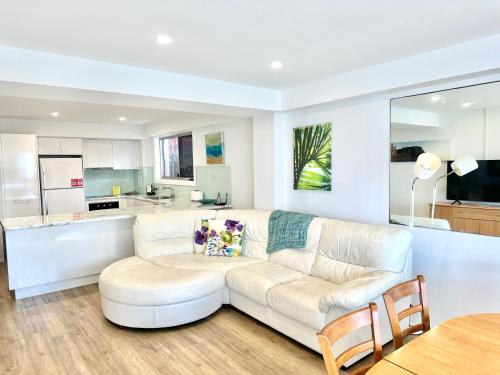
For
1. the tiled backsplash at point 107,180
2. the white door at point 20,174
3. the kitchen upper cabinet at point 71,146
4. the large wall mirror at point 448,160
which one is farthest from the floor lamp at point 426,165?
the tiled backsplash at point 107,180

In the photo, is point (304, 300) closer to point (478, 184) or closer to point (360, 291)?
point (360, 291)

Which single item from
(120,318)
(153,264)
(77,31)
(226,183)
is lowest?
(120,318)

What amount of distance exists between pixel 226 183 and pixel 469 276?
136 inches

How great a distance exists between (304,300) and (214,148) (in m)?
3.37

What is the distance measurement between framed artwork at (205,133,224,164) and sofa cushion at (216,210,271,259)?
1508 millimetres

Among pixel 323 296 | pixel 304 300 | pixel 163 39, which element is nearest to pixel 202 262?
pixel 304 300

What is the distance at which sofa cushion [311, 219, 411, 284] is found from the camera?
2.85 meters


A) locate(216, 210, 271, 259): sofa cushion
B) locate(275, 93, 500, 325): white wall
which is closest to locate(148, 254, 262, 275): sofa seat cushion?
locate(216, 210, 271, 259): sofa cushion

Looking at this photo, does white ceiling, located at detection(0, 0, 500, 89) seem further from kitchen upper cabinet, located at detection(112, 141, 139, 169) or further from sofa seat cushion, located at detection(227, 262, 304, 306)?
kitchen upper cabinet, located at detection(112, 141, 139, 169)

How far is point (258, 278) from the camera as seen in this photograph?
3205 millimetres

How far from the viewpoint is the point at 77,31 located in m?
2.31

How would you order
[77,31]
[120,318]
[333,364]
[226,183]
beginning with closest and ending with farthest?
1. [333,364]
2. [77,31]
3. [120,318]
4. [226,183]

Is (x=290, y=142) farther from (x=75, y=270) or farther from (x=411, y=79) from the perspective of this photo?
(x=75, y=270)

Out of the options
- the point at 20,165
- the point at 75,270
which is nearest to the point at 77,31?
the point at 75,270
